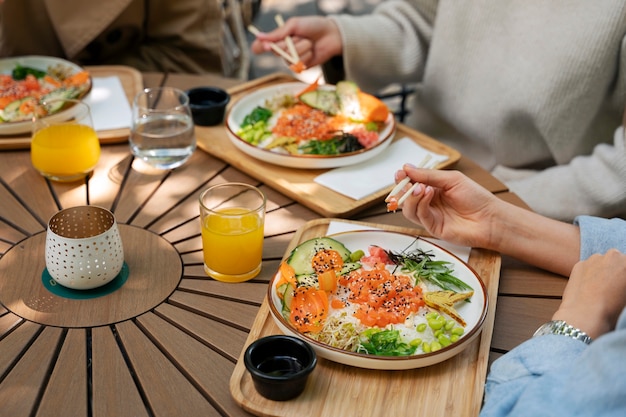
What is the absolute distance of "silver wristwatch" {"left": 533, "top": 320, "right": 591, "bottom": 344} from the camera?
1.27 metres

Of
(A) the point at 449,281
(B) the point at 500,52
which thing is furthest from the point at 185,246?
(B) the point at 500,52

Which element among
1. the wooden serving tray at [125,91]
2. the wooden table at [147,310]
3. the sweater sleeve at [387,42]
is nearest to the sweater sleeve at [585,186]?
the wooden table at [147,310]

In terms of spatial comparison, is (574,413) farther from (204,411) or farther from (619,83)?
(619,83)

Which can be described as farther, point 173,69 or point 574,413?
point 173,69

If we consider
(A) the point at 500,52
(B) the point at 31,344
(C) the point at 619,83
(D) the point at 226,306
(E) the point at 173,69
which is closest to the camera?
(B) the point at 31,344

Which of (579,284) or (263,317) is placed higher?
(579,284)

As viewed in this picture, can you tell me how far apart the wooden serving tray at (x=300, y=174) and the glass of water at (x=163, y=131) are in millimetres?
98

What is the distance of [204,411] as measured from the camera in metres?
1.21

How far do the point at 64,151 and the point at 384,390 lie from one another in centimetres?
101

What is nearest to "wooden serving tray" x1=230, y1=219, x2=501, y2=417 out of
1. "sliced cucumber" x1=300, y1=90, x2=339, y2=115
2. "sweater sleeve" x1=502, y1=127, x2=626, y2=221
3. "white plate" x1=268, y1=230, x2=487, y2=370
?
"white plate" x1=268, y1=230, x2=487, y2=370

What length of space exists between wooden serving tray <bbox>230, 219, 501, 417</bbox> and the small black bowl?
0.91 m

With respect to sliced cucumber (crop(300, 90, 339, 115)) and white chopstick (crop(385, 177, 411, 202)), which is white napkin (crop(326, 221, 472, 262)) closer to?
white chopstick (crop(385, 177, 411, 202))

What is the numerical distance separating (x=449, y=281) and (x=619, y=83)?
39.5 inches

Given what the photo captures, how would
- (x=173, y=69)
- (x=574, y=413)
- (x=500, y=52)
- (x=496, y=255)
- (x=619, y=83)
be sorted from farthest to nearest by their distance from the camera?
1. (x=173, y=69)
2. (x=500, y=52)
3. (x=619, y=83)
4. (x=496, y=255)
5. (x=574, y=413)
